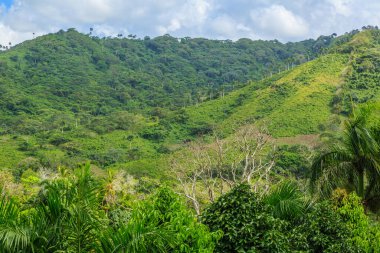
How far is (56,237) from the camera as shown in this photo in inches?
202

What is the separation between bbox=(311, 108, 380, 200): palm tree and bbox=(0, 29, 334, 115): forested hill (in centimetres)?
8401

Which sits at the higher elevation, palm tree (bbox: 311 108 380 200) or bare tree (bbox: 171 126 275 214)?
palm tree (bbox: 311 108 380 200)

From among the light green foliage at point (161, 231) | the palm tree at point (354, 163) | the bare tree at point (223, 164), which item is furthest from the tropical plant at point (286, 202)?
the bare tree at point (223, 164)

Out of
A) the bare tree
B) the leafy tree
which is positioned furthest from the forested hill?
the leafy tree

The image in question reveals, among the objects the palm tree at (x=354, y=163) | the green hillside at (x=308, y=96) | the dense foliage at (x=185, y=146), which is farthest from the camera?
the green hillside at (x=308, y=96)

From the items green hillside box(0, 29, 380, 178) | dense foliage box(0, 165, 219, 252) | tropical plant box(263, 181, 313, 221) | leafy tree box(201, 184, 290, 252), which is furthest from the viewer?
green hillside box(0, 29, 380, 178)

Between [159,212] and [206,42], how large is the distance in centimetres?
17247

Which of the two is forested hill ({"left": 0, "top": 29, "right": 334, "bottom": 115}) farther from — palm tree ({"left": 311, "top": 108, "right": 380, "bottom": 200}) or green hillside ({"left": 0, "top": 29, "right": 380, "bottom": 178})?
palm tree ({"left": 311, "top": 108, "right": 380, "bottom": 200})

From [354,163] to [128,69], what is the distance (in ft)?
434

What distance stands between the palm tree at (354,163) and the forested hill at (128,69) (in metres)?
84.0

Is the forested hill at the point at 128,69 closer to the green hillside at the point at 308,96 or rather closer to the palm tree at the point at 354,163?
the green hillside at the point at 308,96

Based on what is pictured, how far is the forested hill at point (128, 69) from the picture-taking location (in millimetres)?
102537

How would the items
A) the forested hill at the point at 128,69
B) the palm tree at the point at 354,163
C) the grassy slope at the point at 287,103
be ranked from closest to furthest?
the palm tree at the point at 354,163 < the grassy slope at the point at 287,103 < the forested hill at the point at 128,69

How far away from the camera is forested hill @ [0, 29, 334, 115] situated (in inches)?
4037
